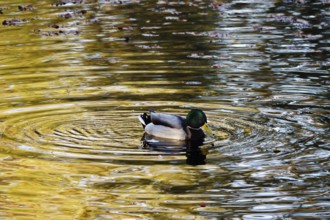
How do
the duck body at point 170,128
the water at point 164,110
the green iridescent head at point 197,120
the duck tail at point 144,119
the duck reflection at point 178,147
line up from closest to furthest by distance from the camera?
the water at point 164,110 < the duck reflection at point 178,147 < the green iridescent head at point 197,120 < the duck body at point 170,128 < the duck tail at point 144,119

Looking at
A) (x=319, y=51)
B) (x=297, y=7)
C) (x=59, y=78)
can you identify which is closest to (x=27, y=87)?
(x=59, y=78)

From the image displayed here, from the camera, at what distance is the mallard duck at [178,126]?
1248 cm

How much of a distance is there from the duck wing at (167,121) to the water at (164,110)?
0.37 m

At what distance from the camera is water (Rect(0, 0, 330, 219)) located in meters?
9.88

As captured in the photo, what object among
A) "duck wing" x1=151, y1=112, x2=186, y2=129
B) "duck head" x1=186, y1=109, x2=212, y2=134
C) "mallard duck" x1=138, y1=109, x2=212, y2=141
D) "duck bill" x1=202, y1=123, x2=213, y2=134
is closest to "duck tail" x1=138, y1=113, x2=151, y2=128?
"mallard duck" x1=138, y1=109, x2=212, y2=141

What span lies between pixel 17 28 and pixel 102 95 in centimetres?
793

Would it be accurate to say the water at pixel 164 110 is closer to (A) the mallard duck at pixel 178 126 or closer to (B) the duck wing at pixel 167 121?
(A) the mallard duck at pixel 178 126

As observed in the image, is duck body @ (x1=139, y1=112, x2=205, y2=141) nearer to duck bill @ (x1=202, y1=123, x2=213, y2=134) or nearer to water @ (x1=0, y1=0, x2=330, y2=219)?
duck bill @ (x1=202, y1=123, x2=213, y2=134)

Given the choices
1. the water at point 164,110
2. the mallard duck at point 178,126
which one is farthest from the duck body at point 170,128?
the water at point 164,110

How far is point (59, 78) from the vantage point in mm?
16234

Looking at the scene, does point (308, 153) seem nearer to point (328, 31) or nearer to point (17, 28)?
point (328, 31)

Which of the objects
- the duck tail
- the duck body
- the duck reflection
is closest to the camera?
the duck reflection

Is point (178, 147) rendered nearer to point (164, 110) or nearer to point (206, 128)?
point (206, 128)

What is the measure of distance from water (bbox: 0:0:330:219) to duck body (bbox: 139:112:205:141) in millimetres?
261
